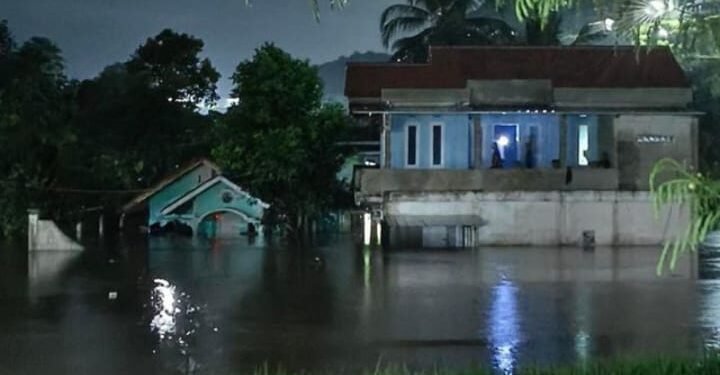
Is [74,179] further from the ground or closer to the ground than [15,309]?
further from the ground

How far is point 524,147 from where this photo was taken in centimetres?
3344

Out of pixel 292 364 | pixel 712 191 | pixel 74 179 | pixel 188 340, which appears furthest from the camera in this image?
pixel 74 179

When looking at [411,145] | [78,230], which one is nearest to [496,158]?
[411,145]

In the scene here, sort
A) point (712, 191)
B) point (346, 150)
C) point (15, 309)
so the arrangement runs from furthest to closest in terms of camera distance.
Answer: point (346, 150) → point (15, 309) → point (712, 191)

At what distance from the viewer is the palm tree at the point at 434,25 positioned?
41250 millimetres

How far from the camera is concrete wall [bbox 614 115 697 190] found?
3172 cm

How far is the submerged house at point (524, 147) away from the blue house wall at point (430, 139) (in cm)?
3

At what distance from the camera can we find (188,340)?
15086 mm

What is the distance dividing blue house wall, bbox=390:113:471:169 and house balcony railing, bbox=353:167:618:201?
129 cm

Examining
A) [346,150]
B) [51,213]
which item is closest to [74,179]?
[51,213]

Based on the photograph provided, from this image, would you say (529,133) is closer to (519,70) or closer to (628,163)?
(519,70)

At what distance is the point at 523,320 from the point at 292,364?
4782mm

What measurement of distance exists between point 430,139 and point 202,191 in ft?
31.1

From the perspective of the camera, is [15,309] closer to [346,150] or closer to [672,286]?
[672,286]
